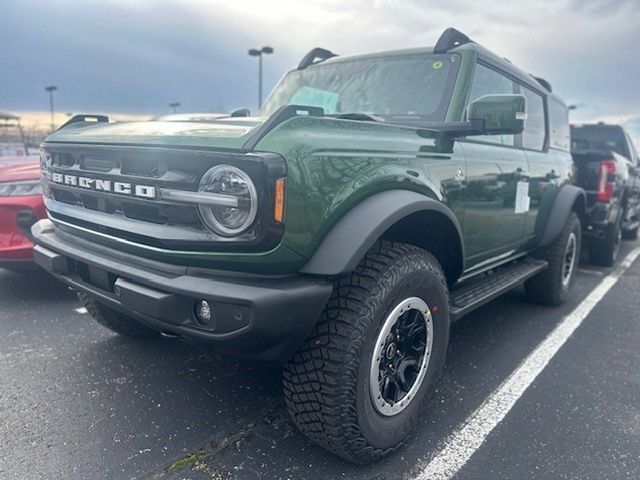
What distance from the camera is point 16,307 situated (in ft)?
13.5

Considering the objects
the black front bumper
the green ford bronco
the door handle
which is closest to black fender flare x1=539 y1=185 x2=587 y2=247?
the door handle

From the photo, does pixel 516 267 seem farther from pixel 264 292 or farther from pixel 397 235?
pixel 264 292

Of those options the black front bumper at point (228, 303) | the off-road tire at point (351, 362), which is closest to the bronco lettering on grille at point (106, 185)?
the black front bumper at point (228, 303)

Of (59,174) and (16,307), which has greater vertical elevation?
(59,174)

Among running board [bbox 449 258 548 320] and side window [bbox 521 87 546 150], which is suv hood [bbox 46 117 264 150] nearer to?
running board [bbox 449 258 548 320]

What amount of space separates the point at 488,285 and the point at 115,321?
96.5 inches

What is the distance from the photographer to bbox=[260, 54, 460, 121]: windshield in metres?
3.00

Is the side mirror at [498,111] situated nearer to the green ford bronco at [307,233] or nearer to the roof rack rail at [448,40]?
the green ford bronco at [307,233]

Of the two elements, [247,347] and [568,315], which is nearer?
[247,347]

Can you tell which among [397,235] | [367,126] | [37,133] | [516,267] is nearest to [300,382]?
[397,235]

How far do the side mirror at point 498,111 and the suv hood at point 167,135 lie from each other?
115cm

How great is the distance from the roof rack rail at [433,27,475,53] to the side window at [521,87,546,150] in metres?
1.02

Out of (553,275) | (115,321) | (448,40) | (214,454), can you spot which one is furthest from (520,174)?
(115,321)

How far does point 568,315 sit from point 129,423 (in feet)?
12.2
